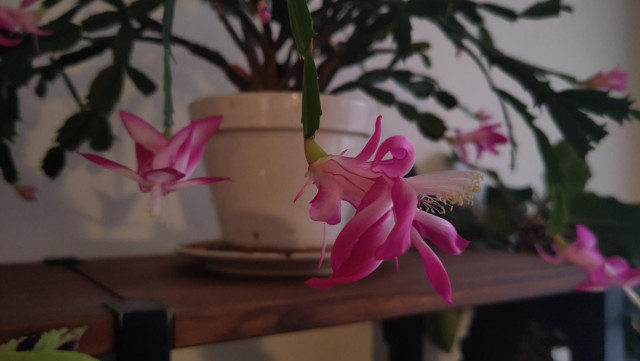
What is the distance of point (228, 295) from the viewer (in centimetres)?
43

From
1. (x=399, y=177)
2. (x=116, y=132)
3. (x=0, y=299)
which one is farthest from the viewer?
(x=116, y=132)

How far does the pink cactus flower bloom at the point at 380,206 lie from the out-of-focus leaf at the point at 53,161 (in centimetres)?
35

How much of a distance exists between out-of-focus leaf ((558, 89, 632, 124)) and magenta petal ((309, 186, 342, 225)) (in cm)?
36

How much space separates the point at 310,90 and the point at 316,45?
1.13 ft

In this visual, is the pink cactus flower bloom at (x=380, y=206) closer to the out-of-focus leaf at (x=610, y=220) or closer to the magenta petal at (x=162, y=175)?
the magenta petal at (x=162, y=175)

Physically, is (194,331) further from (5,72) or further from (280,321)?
(5,72)

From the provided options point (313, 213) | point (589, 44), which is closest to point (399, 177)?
point (313, 213)

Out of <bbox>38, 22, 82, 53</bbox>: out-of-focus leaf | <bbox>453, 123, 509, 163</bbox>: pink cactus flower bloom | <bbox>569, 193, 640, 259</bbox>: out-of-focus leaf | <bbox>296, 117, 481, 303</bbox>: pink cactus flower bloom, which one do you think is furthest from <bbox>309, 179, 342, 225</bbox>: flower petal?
<bbox>569, 193, 640, 259</bbox>: out-of-focus leaf

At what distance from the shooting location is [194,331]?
37 cm

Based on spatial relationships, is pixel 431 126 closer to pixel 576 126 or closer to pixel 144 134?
pixel 576 126

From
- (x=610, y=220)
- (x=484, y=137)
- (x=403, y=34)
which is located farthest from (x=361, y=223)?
(x=610, y=220)

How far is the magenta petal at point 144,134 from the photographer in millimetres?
389

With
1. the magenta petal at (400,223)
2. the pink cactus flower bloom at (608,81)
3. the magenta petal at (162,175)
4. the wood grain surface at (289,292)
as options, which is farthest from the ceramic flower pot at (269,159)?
the pink cactus flower bloom at (608,81)

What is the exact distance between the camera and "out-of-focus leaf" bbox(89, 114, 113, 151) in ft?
1.54
